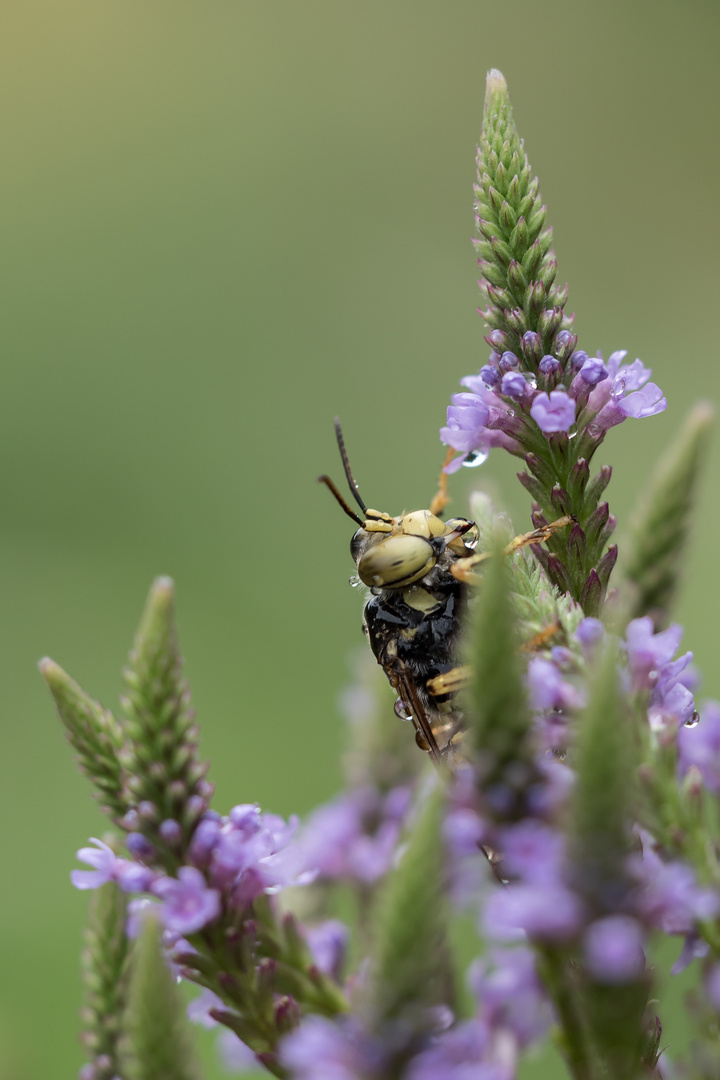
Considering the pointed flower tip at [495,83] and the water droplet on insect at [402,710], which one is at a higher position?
the pointed flower tip at [495,83]

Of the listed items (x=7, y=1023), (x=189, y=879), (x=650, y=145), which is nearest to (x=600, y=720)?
(x=189, y=879)

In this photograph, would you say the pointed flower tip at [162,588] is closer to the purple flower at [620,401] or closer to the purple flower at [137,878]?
the purple flower at [137,878]

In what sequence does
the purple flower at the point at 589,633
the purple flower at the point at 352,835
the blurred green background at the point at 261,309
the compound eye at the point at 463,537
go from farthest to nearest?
the blurred green background at the point at 261,309
the compound eye at the point at 463,537
the purple flower at the point at 352,835
the purple flower at the point at 589,633

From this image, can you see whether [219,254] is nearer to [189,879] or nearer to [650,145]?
[650,145]

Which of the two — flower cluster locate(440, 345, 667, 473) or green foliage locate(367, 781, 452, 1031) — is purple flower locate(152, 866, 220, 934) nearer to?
green foliage locate(367, 781, 452, 1031)

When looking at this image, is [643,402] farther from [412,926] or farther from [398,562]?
[412,926]

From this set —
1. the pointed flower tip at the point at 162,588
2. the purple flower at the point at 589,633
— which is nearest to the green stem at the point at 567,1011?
the purple flower at the point at 589,633

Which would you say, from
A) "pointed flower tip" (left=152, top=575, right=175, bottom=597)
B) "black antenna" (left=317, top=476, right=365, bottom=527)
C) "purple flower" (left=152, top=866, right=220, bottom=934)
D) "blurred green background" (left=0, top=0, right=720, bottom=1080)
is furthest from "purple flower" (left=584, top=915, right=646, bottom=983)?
"blurred green background" (left=0, top=0, right=720, bottom=1080)
